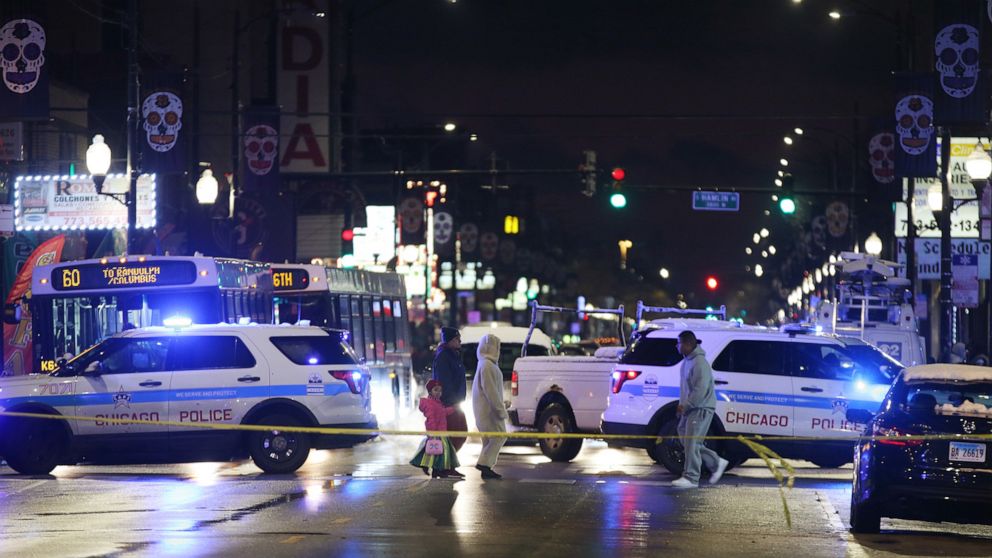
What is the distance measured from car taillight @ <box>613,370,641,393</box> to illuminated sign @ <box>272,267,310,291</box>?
7.94 metres

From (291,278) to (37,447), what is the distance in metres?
7.90

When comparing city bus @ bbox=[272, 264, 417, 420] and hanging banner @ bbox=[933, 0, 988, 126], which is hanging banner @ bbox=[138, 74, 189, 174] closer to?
city bus @ bbox=[272, 264, 417, 420]

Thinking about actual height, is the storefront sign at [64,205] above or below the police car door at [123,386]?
above

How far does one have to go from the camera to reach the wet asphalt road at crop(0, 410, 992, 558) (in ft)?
41.3

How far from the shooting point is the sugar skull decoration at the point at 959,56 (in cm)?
2645

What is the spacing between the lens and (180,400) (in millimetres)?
19734

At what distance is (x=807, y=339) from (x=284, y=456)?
22.4 feet

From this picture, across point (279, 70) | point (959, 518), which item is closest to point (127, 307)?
point (959, 518)

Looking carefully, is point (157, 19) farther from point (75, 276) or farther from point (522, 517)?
point (522, 517)

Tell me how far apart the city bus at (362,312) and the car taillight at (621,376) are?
22.1 ft

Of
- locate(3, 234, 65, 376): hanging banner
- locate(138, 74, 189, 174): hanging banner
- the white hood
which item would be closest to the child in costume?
the white hood

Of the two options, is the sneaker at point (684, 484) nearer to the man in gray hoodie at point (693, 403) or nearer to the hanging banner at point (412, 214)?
the man in gray hoodie at point (693, 403)

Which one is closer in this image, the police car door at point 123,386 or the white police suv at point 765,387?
the police car door at point 123,386

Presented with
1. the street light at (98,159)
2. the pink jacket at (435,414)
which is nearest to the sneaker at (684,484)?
the pink jacket at (435,414)
